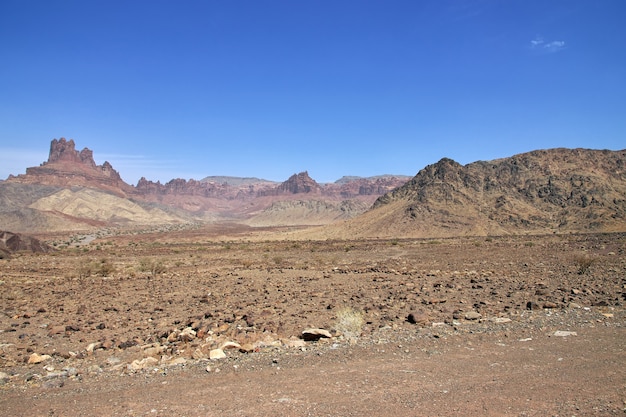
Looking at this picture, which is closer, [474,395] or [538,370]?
[474,395]

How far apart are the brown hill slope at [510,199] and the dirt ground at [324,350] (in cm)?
4997

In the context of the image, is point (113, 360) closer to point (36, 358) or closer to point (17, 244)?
point (36, 358)

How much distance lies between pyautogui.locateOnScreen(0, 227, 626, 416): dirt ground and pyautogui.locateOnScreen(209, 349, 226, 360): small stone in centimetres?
5

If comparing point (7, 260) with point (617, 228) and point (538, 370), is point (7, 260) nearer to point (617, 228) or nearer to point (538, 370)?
point (538, 370)

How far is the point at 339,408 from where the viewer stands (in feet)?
19.0

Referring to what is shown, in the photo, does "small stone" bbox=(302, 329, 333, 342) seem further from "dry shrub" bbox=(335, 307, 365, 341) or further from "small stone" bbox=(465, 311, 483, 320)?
"small stone" bbox=(465, 311, 483, 320)

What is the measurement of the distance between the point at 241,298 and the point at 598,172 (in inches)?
3356

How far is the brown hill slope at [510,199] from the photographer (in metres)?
63.2

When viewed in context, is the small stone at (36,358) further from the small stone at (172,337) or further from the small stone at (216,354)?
the small stone at (216,354)

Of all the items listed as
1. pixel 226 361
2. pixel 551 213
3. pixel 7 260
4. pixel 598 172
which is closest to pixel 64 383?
pixel 226 361

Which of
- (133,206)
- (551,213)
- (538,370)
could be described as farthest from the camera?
(133,206)

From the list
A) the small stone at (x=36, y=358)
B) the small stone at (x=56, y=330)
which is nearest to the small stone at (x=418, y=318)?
the small stone at (x=36, y=358)

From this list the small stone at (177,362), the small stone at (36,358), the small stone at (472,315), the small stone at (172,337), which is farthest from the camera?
the small stone at (472,315)

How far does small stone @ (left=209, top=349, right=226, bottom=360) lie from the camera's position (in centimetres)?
833
